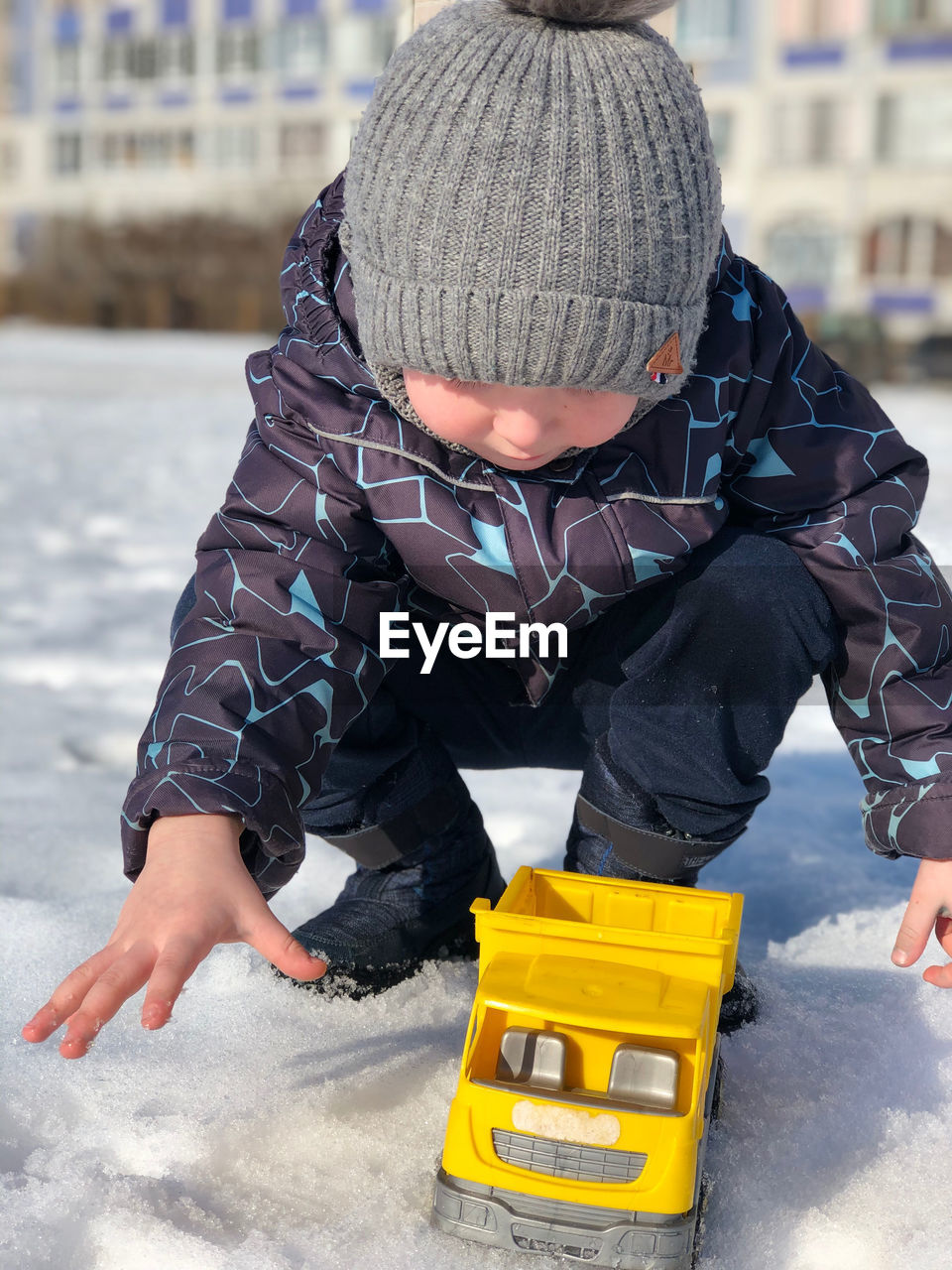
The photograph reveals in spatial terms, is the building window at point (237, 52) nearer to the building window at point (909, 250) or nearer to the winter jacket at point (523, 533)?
the building window at point (909, 250)

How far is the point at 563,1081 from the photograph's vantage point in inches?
33.5

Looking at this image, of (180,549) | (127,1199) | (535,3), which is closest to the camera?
(127,1199)

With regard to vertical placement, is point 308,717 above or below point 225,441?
above

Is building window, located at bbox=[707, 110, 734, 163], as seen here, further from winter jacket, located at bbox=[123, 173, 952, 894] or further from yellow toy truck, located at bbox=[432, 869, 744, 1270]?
yellow toy truck, located at bbox=[432, 869, 744, 1270]

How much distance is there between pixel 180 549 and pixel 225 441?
170 cm

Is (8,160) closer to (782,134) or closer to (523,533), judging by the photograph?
(782,134)

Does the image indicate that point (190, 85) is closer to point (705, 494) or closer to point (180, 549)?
point (180, 549)

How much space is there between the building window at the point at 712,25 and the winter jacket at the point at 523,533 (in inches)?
780

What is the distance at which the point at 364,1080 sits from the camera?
1021 millimetres

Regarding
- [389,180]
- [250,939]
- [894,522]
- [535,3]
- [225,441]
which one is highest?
[535,3]

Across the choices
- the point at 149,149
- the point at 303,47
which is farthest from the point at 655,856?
the point at 149,149

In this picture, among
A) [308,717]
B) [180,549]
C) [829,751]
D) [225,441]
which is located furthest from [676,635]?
[225,441]

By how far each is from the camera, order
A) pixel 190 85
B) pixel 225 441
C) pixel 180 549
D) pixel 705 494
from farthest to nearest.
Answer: pixel 190 85, pixel 225 441, pixel 180 549, pixel 705 494

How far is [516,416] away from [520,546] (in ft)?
0.50
